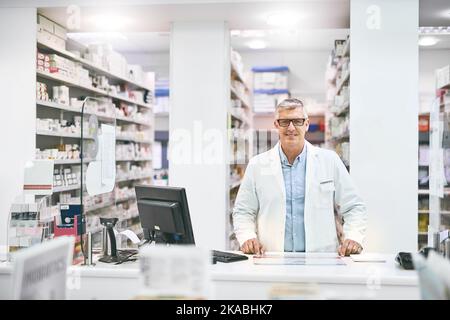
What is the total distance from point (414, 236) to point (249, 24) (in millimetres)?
2710

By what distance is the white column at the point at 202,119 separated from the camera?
5414mm

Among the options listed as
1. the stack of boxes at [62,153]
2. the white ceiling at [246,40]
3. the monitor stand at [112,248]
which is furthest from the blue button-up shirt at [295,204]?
the white ceiling at [246,40]

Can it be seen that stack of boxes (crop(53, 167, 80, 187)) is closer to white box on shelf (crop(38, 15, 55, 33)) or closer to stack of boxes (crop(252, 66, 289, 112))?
white box on shelf (crop(38, 15, 55, 33))

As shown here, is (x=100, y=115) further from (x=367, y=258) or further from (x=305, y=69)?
(x=305, y=69)

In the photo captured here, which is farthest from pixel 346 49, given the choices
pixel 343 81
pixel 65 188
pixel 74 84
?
pixel 65 188

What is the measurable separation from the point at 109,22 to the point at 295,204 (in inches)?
122

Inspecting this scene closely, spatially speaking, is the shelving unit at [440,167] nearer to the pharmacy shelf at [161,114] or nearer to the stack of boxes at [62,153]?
the stack of boxes at [62,153]

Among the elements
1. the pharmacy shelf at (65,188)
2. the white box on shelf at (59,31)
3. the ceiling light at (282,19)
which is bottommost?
the pharmacy shelf at (65,188)

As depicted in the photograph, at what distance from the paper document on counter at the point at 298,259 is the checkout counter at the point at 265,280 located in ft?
0.41

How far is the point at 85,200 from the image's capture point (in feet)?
20.0

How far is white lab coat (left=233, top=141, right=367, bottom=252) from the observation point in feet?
11.4

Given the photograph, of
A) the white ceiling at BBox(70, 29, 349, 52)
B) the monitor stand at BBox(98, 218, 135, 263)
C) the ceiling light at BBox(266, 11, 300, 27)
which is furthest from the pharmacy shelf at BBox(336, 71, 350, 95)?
the monitor stand at BBox(98, 218, 135, 263)

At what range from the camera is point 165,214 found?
109 inches

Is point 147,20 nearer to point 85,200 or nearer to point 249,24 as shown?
point 249,24
